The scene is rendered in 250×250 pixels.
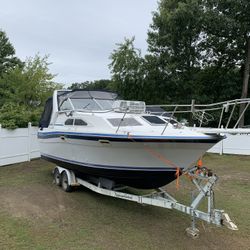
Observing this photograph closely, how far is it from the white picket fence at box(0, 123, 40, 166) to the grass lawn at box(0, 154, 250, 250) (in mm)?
2225

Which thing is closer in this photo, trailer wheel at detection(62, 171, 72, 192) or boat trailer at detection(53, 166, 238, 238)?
boat trailer at detection(53, 166, 238, 238)

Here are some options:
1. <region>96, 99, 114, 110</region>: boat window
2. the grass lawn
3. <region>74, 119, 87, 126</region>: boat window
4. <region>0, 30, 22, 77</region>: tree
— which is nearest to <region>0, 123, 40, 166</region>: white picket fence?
the grass lawn

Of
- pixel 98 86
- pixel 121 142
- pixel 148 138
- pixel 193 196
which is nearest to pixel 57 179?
pixel 121 142

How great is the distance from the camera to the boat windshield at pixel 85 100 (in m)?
7.80

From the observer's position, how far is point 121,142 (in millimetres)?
5711

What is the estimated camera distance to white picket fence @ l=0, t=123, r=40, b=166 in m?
10.5

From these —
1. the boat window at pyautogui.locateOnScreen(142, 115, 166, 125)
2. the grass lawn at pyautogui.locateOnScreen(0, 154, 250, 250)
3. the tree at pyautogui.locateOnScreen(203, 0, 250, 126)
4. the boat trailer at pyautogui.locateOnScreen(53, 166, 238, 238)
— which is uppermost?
the tree at pyautogui.locateOnScreen(203, 0, 250, 126)

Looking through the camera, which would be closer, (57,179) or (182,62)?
(57,179)

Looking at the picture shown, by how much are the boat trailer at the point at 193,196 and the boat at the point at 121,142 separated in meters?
0.18

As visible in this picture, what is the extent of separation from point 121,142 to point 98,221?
1460 millimetres

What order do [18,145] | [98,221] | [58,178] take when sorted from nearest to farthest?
[98,221]
[58,178]
[18,145]

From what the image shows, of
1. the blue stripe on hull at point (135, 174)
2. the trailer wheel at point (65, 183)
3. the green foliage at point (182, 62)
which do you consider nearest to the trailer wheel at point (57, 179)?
the trailer wheel at point (65, 183)

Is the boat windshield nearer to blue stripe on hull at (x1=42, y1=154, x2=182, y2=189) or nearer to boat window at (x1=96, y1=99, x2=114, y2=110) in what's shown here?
boat window at (x1=96, y1=99, x2=114, y2=110)

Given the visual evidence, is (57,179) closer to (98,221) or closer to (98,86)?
(98,221)
